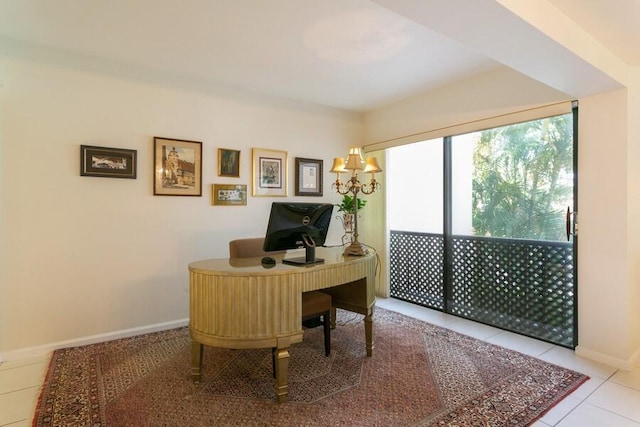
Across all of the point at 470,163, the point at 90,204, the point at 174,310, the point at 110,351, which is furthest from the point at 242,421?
the point at 470,163

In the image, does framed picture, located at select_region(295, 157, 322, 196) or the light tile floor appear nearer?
the light tile floor

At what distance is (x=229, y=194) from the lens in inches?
143

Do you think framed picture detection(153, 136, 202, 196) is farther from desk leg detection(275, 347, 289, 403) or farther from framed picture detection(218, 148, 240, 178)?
desk leg detection(275, 347, 289, 403)

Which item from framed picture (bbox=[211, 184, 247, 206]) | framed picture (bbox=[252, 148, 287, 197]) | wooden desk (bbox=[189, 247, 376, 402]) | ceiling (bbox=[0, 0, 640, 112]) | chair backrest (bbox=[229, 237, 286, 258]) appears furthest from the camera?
framed picture (bbox=[252, 148, 287, 197])

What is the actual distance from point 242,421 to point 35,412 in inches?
49.5

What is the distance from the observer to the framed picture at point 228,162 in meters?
3.57

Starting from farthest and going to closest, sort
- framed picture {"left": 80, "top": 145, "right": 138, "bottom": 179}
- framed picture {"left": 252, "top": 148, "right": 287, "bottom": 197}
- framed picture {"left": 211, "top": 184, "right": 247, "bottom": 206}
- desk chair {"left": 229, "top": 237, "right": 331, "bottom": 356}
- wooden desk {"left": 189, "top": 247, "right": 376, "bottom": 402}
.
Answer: framed picture {"left": 252, "top": 148, "right": 287, "bottom": 197}, framed picture {"left": 211, "top": 184, "right": 247, "bottom": 206}, framed picture {"left": 80, "top": 145, "right": 138, "bottom": 179}, desk chair {"left": 229, "top": 237, "right": 331, "bottom": 356}, wooden desk {"left": 189, "top": 247, "right": 376, "bottom": 402}

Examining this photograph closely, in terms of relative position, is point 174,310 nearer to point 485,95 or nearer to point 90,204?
point 90,204

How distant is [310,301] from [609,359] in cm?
239

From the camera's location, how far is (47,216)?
2.75 meters

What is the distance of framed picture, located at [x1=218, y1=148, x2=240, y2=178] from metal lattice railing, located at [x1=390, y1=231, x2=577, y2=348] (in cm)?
233

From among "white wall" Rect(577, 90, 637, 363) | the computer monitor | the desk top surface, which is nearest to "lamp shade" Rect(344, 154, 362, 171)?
the computer monitor

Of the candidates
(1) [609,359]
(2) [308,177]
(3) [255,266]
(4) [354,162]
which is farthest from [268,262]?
(1) [609,359]

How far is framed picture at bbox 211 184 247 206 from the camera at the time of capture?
11.6 feet
